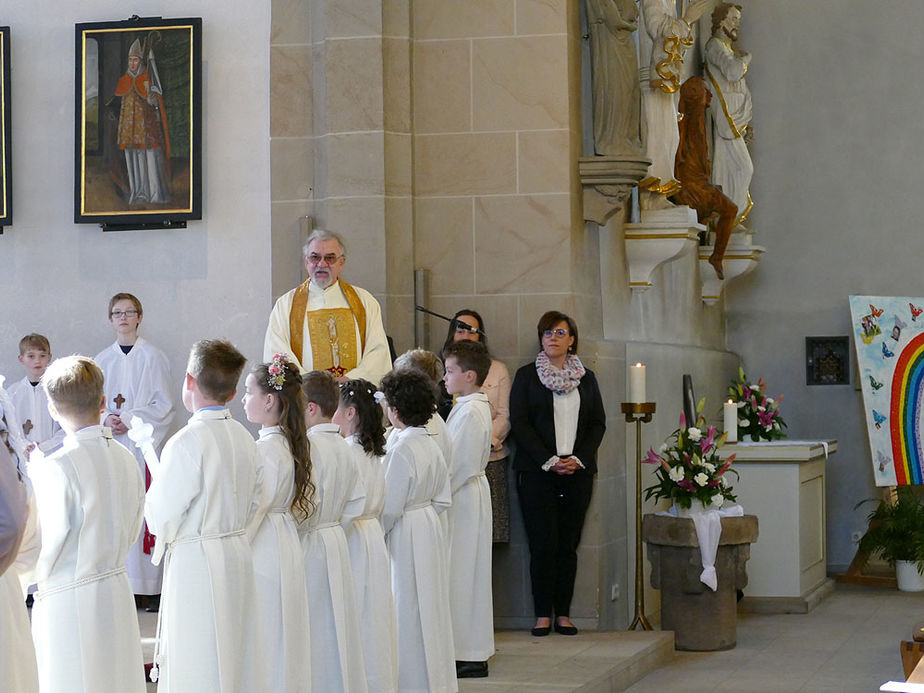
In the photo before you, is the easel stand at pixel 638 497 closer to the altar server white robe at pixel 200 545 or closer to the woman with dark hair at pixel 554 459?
the woman with dark hair at pixel 554 459

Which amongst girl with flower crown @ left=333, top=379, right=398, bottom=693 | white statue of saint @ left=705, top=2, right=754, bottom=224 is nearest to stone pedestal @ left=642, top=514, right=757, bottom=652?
girl with flower crown @ left=333, top=379, right=398, bottom=693

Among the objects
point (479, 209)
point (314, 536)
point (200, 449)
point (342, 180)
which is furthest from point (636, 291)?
point (200, 449)

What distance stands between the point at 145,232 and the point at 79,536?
476 centimetres

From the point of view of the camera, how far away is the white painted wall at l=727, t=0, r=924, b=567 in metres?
13.1

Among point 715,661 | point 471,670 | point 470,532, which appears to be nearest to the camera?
point 471,670

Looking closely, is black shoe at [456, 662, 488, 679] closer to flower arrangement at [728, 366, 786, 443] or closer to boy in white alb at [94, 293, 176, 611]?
boy in white alb at [94, 293, 176, 611]

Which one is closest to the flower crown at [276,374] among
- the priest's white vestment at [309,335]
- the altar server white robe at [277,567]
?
the altar server white robe at [277,567]

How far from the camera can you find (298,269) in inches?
351

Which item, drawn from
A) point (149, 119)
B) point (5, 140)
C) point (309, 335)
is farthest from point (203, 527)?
point (5, 140)

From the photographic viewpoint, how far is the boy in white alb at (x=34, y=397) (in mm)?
8852

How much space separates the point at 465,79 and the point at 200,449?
4541mm

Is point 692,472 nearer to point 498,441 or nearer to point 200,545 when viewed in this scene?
point 498,441

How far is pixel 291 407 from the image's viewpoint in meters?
5.29

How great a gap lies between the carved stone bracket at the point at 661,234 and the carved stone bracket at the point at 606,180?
0.89 meters
